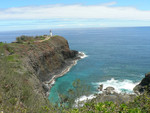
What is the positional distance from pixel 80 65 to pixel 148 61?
109ft

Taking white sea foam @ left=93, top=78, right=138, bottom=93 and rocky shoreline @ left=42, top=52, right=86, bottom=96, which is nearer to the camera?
white sea foam @ left=93, top=78, right=138, bottom=93

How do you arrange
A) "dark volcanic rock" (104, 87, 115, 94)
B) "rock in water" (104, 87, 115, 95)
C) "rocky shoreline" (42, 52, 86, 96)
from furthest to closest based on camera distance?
"rocky shoreline" (42, 52, 86, 96) → "rock in water" (104, 87, 115, 95) → "dark volcanic rock" (104, 87, 115, 94)

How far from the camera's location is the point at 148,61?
6981cm

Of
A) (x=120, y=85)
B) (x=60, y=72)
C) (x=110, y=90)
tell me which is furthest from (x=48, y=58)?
(x=120, y=85)

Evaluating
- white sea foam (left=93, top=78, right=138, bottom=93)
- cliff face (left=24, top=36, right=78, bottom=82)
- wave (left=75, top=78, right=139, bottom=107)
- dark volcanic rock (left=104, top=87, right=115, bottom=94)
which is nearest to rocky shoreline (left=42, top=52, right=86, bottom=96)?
cliff face (left=24, top=36, right=78, bottom=82)

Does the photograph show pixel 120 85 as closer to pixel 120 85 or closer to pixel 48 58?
pixel 120 85

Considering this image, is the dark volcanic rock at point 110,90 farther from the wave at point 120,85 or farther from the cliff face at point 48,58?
the cliff face at point 48,58

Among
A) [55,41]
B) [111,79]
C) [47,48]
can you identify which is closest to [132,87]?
[111,79]

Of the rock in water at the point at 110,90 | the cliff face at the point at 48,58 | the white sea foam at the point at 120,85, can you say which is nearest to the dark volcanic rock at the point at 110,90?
the rock in water at the point at 110,90

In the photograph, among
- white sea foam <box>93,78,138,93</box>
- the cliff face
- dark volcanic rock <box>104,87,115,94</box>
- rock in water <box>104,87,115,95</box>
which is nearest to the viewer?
dark volcanic rock <box>104,87,115,94</box>

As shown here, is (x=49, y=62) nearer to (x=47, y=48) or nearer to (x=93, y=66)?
(x=47, y=48)

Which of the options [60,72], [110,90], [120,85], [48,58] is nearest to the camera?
[110,90]

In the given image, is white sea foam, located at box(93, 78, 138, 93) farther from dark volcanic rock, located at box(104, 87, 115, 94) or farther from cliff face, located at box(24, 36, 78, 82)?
cliff face, located at box(24, 36, 78, 82)

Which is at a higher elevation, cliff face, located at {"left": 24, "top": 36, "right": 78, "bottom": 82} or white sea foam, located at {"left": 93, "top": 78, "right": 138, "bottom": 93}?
cliff face, located at {"left": 24, "top": 36, "right": 78, "bottom": 82}
